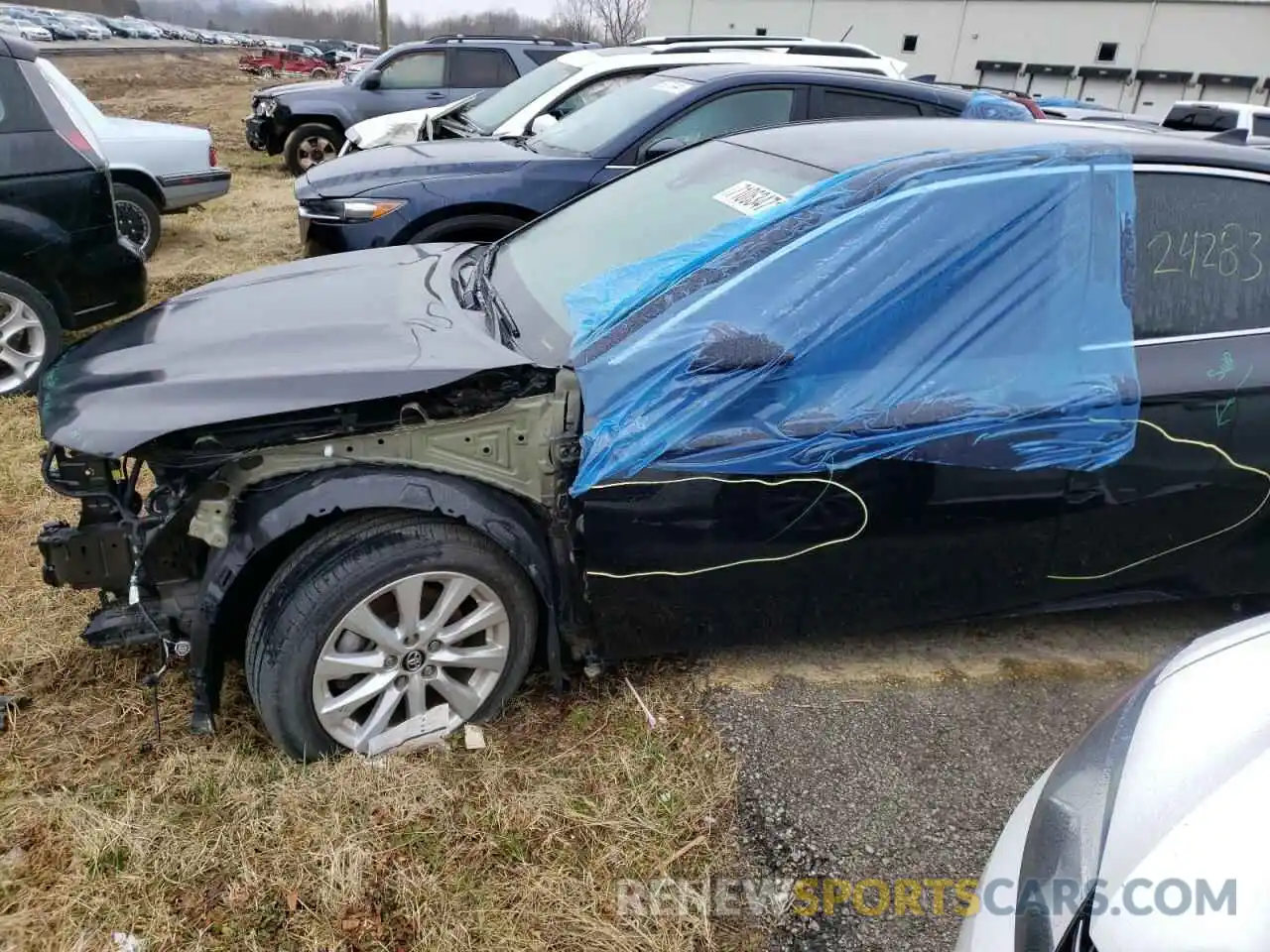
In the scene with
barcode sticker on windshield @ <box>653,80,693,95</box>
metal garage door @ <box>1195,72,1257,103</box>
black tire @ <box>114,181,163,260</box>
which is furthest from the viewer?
metal garage door @ <box>1195,72,1257,103</box>

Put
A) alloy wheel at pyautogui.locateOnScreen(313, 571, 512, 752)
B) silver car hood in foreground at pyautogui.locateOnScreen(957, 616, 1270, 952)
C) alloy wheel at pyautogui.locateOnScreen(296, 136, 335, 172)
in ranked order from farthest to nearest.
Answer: alloy wheel at pyautogui.locateOnScreen(296, 136, 335, 172), alloy wheel at pyautogui.locateOnScreen(313, 571, 512, 752), silver car hood in foreground at pyautogui.locateOnScreen(957, 616, 1270, 952)

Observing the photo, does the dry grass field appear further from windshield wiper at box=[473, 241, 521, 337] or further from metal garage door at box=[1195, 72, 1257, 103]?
metal garage door at box=[1195, 72, 1257, 103]

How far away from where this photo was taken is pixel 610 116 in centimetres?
535

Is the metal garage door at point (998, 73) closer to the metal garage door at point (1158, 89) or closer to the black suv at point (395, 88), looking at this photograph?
the metal garage door at point (1158, 89)

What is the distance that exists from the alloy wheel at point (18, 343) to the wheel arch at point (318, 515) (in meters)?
3.09

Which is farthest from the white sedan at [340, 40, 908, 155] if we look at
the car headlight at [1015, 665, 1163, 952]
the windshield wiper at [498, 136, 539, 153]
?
the car headlight at [1015, 665, 1163, 952]

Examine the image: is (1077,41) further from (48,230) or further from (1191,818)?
(1191,818)

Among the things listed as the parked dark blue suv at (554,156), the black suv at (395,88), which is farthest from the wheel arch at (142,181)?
the black suv at (395,88)

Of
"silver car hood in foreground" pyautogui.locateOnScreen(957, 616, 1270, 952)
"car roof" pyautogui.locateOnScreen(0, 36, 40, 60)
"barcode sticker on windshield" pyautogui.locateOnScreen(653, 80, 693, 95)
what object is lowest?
"silver car hood in foreground" pyautogui.locateOnScreen(957, 616, 1270, 952)

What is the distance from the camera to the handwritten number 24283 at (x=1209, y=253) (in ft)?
8.12

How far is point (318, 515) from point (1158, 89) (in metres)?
37.3

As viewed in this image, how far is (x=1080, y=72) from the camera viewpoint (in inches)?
1280

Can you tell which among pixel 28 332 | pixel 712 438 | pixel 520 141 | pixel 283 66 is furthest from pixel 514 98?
pixel 283 66

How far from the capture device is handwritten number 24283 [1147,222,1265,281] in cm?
247
